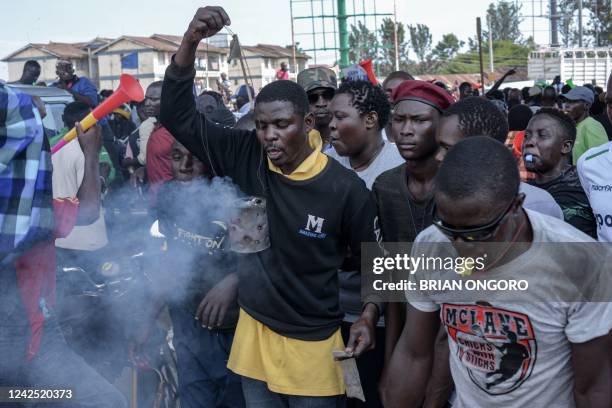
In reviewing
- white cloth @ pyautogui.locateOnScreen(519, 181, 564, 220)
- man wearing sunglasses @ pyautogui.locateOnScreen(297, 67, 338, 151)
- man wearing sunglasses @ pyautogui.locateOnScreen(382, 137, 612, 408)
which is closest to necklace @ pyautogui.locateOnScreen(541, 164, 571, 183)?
white cloth @ pyautogui.locateOnScreen(519, 181, 564, 220)

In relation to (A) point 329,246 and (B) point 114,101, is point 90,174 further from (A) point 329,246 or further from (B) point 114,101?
(A) point 329,246

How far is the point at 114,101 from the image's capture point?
→ 3713mm

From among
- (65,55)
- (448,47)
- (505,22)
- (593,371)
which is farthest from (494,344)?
(505,22)

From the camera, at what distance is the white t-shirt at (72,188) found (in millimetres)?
5156

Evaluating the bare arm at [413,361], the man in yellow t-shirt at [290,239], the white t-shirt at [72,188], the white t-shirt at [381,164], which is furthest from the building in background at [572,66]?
the bare arm at [413,361]

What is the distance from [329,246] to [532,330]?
114 cm

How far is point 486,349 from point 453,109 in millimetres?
1368

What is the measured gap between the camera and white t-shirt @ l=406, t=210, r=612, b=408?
2189 millimetres

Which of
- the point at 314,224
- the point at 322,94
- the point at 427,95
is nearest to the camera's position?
the point at 314,224

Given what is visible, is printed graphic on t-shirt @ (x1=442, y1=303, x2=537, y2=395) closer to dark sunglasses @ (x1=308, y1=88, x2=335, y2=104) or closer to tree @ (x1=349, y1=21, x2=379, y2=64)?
dark sunglasses @ (x1=308, y1=88, x2=335, y2=104)

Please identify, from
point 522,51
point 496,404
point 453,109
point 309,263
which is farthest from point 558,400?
point 522,51

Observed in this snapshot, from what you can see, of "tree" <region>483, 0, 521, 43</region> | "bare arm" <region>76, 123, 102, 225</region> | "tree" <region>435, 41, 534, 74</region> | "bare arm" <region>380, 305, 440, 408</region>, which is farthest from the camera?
"tree" <region>483, 0, 521, 43</region>

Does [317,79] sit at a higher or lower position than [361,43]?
lower

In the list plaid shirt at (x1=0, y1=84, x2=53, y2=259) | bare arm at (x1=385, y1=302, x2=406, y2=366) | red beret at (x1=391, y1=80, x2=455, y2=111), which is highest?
red beret at (x1=391, y1=80, x2=455, y2=111)
